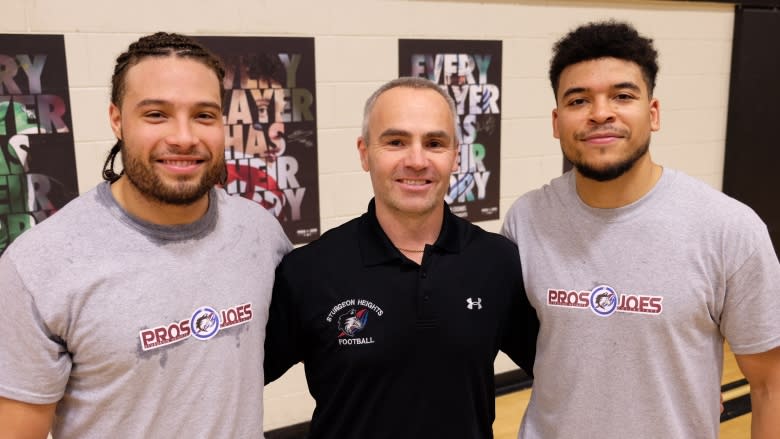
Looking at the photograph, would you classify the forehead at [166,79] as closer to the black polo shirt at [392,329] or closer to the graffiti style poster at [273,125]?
the black polo shirt at [392,329]

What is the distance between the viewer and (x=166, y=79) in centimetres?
140

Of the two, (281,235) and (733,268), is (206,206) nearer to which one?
(281,235)

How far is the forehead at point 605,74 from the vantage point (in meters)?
1.62

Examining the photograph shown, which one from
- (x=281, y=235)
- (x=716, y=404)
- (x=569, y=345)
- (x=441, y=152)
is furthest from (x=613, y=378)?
(x=281, y=235)

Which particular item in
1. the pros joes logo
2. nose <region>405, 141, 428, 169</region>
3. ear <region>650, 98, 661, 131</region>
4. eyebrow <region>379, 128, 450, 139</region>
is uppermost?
ear <region>650, 98, 661, 131</region>

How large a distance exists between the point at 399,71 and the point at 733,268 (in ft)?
6.55

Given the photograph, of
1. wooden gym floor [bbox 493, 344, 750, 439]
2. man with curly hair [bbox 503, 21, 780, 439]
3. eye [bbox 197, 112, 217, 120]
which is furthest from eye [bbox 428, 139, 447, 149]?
wooden gym floor [bbox 493, 344, 750, 439]

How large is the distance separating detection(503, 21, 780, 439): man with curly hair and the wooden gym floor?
165 centimetres

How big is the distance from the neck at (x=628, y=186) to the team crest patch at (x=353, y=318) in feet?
2.12

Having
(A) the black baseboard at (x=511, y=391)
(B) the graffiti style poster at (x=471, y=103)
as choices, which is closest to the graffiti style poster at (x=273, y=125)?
(B) the graffiti style poster at (x=471, y=103)

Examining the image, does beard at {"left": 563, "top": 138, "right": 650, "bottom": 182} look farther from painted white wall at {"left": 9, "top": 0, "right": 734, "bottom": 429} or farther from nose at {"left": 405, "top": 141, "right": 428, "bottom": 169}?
painted white wall at {"left": 9, "top": 0, "right": 734, "bottom": 429}

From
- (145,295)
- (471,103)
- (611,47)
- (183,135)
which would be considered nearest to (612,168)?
(611,47)

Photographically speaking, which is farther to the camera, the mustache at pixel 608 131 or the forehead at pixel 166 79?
the mustache at pixel 608 131

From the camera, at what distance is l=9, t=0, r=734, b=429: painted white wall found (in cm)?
251
